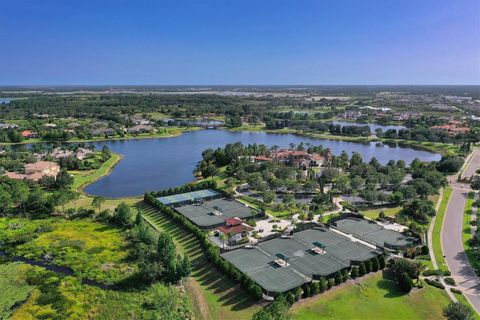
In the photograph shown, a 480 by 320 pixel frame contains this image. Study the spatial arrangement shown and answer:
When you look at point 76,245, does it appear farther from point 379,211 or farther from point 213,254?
point 379,211

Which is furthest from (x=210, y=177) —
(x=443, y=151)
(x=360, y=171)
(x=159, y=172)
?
(x=443, y=151)

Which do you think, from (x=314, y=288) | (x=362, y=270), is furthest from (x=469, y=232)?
(x=314, y=288)

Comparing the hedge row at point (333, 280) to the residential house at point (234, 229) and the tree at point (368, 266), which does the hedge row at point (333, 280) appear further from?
the residential house at point (234, 229)

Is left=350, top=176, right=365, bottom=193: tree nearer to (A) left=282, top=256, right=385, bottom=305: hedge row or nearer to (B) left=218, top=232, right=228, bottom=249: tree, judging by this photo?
(A) left=282, top=256, right=385, bottom=305: hedge row

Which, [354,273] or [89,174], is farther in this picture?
[89,174]

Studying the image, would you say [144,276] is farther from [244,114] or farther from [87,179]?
[244,114]

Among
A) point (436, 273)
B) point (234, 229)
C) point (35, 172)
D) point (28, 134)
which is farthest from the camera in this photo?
point (28, 134)

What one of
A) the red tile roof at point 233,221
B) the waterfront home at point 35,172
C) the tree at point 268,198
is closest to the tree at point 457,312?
the red tile roof at point 233,221
